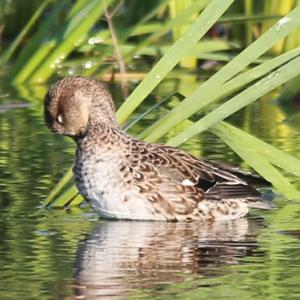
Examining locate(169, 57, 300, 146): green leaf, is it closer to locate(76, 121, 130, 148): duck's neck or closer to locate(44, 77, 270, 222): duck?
locate(44, 77, 270, 222): duck

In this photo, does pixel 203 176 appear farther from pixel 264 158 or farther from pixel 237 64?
pixel 237 64

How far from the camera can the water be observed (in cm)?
686

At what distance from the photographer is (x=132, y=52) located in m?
12.7

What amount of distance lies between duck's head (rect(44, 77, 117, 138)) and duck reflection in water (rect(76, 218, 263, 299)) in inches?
26.6

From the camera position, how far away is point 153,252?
307 inches

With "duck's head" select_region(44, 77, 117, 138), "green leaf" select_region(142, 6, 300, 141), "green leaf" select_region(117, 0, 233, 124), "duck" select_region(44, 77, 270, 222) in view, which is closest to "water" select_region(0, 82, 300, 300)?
"duck" select_region(44, 77, 270, 222)

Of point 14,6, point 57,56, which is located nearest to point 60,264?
point 57,56

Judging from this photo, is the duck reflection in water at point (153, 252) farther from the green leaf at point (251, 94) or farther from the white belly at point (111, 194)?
the green leaf at point (251, 94)

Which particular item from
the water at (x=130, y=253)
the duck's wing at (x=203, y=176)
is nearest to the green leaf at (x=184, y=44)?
the duck's wing at (x=203, y=176)

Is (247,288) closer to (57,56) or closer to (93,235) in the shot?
(93,235)

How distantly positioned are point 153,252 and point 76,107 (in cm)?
154

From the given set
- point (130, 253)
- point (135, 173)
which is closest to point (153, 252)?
point (130, 253)

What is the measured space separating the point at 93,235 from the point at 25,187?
152cm

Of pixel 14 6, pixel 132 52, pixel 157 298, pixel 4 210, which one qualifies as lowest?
pixel 157 298
